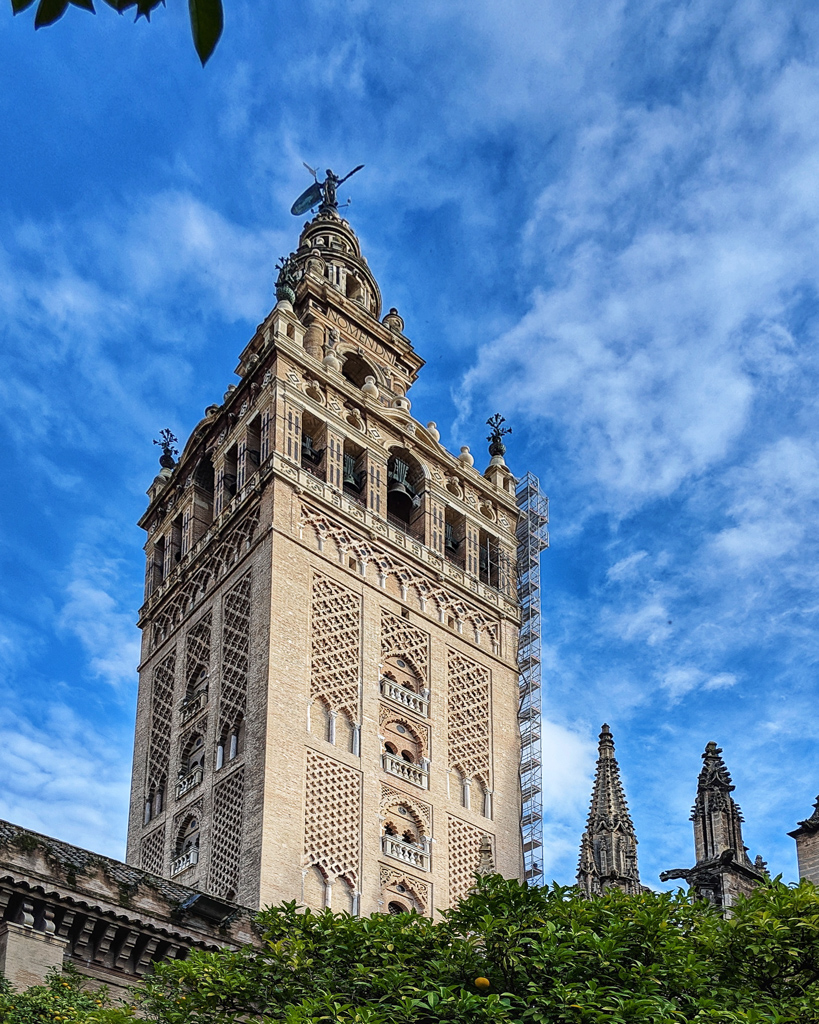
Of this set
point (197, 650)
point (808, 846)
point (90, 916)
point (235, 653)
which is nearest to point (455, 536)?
point (197, 650)

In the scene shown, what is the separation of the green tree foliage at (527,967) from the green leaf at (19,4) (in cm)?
1246

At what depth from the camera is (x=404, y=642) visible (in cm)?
3988

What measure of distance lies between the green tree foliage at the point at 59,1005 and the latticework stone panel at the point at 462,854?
18.0 m

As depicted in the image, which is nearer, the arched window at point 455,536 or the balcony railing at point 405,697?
the balcony railing at point 405,697

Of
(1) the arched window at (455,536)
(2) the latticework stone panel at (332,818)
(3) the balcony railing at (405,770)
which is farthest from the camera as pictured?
(1) the arched window at (455,536)

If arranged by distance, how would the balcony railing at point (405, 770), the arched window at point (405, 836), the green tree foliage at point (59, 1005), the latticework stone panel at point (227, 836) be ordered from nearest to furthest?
the green tree foliage at point (59, 1005)
the latticework stone panel at point (227, 836)
the arched window at point (405, 836)
the balcony railing at point (405, 770)

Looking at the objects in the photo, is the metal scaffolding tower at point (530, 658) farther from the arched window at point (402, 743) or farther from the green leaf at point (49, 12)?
the green leaf at point (49, 12)

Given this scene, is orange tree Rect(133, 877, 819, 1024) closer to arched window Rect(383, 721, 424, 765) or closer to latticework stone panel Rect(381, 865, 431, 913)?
latticework stone panel Rect(381, 865, 431, 913)

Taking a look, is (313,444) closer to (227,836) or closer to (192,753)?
(192,753)

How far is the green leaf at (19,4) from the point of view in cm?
407

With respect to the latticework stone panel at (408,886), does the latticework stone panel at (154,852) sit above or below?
above

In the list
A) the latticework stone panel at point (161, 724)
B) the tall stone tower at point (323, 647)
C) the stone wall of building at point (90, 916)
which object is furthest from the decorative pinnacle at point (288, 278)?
the stone wall of building at point (90, 916)

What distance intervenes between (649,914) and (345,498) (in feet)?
81.0

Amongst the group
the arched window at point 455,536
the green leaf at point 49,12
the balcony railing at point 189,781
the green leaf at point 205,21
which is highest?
the arched window at point 455,536
